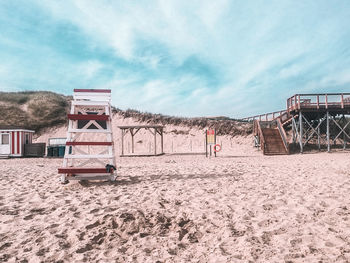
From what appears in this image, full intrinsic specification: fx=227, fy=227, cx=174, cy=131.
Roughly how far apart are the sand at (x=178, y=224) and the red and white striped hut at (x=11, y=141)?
15.2 metres

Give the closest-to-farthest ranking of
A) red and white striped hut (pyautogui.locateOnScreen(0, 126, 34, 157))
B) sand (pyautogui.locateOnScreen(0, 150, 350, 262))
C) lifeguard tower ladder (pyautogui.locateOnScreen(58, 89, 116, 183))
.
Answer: sand (pyautogui.locateOnScreen(0, 150, 350, 262)), lifeguard tower ladder (pyautogui.locateOnScreen(58, 89, 116, 183)), red and white striped hut (pyautogui.locateOnScreen(0, 126, 34, 157))

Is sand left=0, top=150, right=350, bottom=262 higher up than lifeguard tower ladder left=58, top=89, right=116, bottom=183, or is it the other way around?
lifeguard tower ladder left=58, top=89, right=116, bottom=183

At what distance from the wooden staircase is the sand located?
11251 millimetres

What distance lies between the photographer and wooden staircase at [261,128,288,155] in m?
16.3

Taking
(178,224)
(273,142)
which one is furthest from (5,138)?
(273,142)

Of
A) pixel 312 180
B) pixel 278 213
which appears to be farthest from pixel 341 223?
pixel 312 180

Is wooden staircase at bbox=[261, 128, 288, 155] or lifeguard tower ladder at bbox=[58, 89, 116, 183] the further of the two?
wooden staircase at bbox=[261, 128, 288, 155]

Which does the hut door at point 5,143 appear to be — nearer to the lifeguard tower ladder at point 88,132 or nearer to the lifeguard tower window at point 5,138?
the lifeguard tower window at point 5,138

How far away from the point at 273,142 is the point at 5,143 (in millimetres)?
21001

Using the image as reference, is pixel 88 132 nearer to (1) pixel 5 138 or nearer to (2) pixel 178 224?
(2) pixel 178 224

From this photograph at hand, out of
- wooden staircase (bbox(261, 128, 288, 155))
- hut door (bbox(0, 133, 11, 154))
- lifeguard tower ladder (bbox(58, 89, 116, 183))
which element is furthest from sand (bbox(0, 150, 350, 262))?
hut door (bbox(0, 133, 11, 154))

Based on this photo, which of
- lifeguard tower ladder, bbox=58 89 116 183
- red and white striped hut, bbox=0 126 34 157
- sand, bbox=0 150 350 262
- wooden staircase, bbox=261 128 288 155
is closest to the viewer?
sand, bbox=0 150 350 262

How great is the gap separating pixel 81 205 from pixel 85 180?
104 inches

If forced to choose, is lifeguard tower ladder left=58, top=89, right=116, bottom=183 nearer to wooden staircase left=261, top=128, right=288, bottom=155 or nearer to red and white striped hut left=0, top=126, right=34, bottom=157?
wooden staircase left=261, top=128, right=288, bottom=155
